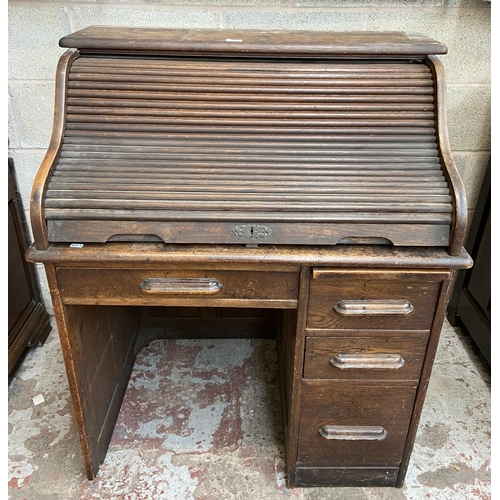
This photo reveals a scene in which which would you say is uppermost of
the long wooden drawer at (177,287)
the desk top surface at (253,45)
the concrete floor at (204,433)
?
the desk top surface at (253,45)

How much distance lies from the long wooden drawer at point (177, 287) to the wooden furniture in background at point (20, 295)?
Result: 0.88 metres

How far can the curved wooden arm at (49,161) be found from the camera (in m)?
1.28

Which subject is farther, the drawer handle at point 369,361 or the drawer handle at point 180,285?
the drawer handle at point 369,361

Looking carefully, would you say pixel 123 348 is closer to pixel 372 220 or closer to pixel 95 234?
pixel 95 234

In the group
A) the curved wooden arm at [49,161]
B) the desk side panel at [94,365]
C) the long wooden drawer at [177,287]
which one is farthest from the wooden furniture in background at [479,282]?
the curved wooden arm at [49,161]

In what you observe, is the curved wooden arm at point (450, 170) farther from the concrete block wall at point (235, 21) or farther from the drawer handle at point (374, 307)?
the concrete block wall at point (235, 21)

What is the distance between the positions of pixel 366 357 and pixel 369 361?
A: 0.01 metres

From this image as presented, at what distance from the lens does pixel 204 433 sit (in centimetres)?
191

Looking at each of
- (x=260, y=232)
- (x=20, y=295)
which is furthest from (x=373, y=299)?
(x=20, y=295)

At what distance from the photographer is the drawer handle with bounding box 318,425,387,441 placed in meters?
1.59

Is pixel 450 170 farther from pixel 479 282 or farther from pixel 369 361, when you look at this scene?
pixel 479 282

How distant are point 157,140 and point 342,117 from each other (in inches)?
21.0
